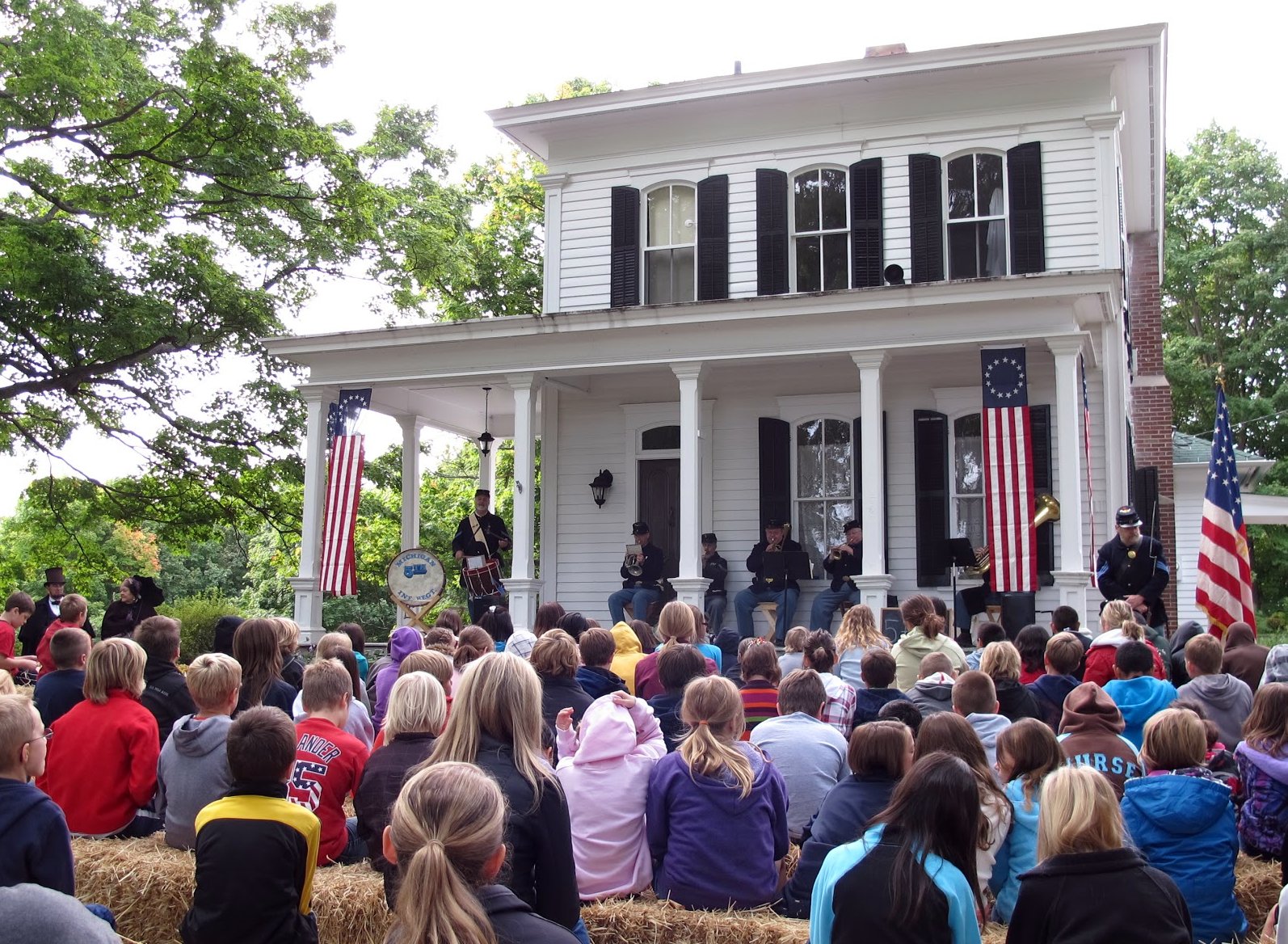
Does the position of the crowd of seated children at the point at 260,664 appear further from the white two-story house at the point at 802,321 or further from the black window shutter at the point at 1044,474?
the black window shutter at the point at 1044,474

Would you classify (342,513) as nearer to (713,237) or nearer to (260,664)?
(713,237)

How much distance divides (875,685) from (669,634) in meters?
1.89

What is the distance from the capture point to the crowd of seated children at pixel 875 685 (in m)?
7.23

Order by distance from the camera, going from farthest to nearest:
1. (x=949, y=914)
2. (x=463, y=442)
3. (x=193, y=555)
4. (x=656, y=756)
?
(x=193, y=555) < (x=463, y=442) < (x=656, y=756) < (x=949, y=914)

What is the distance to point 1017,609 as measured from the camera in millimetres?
14203

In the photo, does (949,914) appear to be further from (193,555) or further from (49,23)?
(193,555)

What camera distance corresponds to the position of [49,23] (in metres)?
18.5

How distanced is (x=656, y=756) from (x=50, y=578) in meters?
11.7

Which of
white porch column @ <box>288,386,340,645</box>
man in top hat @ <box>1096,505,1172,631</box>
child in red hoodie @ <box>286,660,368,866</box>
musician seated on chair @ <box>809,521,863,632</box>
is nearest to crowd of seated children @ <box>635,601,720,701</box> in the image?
child in red hoodie @ <box>286,660,368,866</box>

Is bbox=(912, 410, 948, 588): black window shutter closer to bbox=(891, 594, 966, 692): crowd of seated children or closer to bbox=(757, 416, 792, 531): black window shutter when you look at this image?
bbox=(757, 416, 792, 531): black window shutter

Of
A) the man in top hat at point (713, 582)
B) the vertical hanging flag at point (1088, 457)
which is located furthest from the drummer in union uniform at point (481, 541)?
the vertical hanging flag at point (1088, 457)

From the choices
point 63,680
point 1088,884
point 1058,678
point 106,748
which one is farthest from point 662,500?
point 1088,884

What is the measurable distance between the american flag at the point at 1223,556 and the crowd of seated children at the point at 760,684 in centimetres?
780

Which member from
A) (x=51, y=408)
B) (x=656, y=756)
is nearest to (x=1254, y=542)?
(x=51, y=408)
